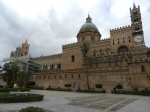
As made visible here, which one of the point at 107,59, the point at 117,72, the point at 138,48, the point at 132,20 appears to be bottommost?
the point at 117,72

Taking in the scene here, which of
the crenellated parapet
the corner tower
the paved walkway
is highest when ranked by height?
the corner tower

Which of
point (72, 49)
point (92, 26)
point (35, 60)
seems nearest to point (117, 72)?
point (72, 49)

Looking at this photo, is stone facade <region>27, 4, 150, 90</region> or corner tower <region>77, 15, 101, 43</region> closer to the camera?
stone facade <region>27, 4, 150, 90</region>

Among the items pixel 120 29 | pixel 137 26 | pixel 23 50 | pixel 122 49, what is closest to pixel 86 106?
pixel 122 49

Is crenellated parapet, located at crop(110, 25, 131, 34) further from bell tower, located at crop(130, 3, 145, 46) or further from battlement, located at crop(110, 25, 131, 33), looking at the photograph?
bell tower, located at crop(130, 3, 145, 46)

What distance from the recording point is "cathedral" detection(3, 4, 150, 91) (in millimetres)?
36625

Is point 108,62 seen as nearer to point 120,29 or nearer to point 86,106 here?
point 120,29

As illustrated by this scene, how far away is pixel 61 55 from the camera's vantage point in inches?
2295

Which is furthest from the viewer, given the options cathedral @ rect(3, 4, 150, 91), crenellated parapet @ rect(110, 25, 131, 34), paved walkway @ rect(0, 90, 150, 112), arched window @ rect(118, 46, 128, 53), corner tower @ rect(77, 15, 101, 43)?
corner tower @ rect(77, 15, 101, 43)

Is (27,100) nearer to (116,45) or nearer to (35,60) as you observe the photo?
(116,45)

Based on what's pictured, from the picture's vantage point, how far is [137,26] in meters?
43.0

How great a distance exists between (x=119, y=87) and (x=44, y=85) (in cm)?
2740

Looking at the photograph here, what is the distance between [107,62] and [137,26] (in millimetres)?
14071

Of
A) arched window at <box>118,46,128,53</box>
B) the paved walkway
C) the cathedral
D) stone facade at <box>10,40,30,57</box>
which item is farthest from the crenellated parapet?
stone facade at <box>10,40,30,57</box>
